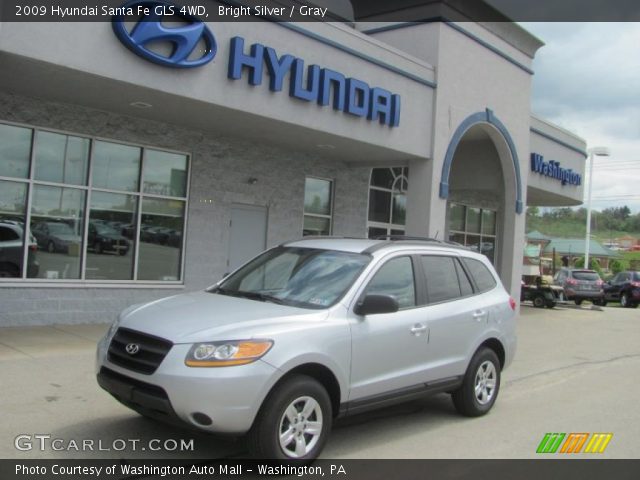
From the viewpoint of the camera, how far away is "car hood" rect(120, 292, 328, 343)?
468 cm

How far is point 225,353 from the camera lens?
457 cm

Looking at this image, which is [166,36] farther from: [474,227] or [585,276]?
[585,276]

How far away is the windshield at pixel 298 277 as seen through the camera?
219 inches

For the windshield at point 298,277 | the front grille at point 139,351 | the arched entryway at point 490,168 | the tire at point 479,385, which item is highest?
the arched entryway at point 490,168

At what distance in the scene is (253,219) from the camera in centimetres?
1355

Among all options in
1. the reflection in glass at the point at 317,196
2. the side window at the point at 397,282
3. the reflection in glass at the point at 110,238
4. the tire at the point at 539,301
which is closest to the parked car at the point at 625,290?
the tire at the point at 539,301

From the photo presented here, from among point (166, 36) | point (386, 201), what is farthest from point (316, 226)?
point (166, 36)

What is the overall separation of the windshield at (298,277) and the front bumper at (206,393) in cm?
100

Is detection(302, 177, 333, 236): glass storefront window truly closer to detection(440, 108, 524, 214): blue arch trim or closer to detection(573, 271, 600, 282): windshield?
detection(440, 108, 524, 214): blue arch trim

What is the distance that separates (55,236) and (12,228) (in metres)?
0.71

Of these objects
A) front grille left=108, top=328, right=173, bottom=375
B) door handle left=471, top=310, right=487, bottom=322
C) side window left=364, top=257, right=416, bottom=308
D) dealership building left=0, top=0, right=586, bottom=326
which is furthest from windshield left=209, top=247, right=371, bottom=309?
dealership building left=0, top=0, right=586, bottom=326

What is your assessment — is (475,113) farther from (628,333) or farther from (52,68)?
(52,68)

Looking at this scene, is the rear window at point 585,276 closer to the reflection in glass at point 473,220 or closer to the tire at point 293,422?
the reflection in glass at point 473,220

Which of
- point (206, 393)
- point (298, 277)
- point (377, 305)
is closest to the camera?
point (206, 393)
